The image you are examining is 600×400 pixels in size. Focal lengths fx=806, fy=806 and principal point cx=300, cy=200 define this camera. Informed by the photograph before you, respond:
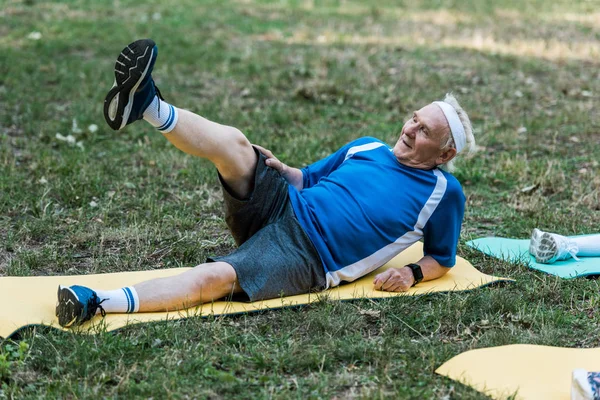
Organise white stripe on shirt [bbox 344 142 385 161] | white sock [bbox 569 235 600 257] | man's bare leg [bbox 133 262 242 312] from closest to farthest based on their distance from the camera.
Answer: man's bare leg [bbox 133 262 242 312], white stripe on shirt [bbox 344 142 385 161], white sock [bbox 569 235 600 257]

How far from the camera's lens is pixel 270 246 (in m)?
3.92

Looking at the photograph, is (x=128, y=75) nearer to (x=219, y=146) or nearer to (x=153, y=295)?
(x=219, y=146)

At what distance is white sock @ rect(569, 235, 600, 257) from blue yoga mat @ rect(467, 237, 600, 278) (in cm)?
3

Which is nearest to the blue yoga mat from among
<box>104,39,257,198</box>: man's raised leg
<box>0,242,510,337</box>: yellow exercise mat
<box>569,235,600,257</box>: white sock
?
<box>569,235,600,257</box>: white sock

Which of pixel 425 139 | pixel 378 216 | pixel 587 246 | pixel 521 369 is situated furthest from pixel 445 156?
pixel 521 369

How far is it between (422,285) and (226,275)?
104 cm

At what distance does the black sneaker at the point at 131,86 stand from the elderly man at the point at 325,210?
0.05 feet

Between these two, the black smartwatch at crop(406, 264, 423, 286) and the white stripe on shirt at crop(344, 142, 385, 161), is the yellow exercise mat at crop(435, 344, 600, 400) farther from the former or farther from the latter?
the white stripe on shirt at crop(344, 142, 385, 161)

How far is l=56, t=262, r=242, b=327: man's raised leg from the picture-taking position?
3404 millimetres

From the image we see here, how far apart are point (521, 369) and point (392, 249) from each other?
3.55 ft

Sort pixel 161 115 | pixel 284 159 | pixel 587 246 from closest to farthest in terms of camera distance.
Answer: pixel 161 115, pixel 587 246, pixel 284 159

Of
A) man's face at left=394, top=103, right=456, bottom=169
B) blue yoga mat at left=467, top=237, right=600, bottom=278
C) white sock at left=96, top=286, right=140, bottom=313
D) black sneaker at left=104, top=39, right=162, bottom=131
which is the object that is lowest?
blue yoga mat at left=467, top=237, right=600, bottom=278

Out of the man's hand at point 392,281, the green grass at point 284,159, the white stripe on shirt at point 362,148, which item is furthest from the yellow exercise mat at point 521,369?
the white stripe on shirt at point 362,148

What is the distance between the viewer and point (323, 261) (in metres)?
3.98
